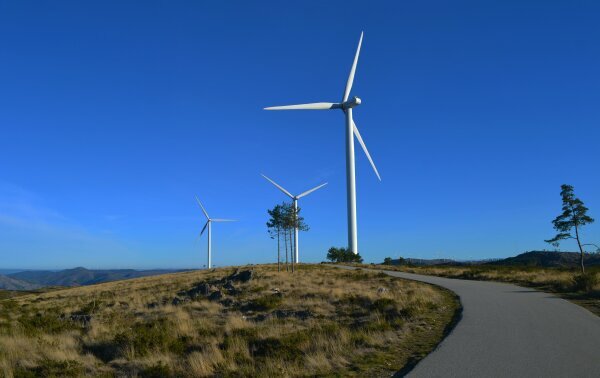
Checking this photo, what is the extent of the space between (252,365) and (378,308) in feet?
31.8

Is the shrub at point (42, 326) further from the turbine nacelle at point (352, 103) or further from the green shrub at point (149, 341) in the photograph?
the turbine nacelle at point (352, 103)

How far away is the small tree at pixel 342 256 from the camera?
68.9 metres

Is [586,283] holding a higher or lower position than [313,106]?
lower

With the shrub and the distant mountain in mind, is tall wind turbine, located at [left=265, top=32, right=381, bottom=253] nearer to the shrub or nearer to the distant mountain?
the shrub

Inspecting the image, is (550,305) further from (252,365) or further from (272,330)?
(252,365)

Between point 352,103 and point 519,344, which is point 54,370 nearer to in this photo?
point 519,344

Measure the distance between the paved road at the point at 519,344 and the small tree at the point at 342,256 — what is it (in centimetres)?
5126

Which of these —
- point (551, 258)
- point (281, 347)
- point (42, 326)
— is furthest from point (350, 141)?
point (551, 258)

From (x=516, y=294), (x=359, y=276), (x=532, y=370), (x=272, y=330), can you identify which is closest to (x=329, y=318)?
(x=272, y=330)

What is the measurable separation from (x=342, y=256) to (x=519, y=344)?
6317cm

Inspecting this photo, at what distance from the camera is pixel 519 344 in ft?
36.2

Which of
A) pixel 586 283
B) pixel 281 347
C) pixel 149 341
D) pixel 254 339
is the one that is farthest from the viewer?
pixel 586 283

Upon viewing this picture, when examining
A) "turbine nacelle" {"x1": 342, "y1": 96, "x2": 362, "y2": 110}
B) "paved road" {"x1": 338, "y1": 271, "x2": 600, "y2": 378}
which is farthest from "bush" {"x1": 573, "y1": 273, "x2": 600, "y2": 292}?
"turbine nacelle" {"x1": 342, "y1": 96, "x2": 362, "y2": 110}

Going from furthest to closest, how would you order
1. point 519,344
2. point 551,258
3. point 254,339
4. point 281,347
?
1. point 551,258
2. point 254,339
3. point 281,347
4. point 519,344
